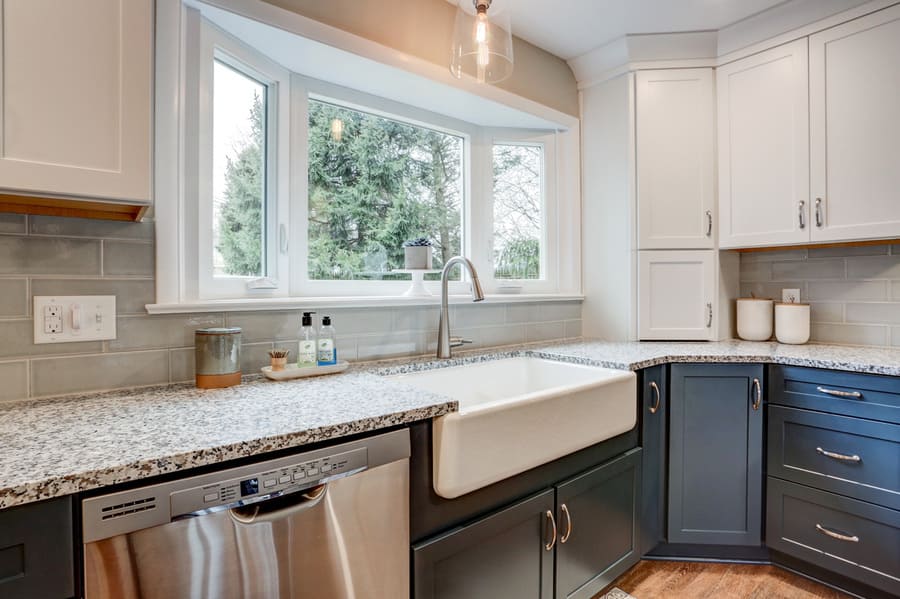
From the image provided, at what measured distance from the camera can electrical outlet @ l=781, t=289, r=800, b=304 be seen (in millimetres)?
2363

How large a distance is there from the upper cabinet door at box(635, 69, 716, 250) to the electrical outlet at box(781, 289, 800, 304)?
1.54ft

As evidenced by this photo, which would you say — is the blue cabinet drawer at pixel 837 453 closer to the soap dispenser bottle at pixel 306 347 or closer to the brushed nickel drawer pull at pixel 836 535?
the brushed nickel drawer pull at pixel 836 535

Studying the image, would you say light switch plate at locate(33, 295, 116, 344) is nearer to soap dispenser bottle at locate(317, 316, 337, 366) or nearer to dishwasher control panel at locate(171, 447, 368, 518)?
soap dispenser bottle at locate(317, 316, 337, 366)

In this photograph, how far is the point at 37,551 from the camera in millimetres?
719

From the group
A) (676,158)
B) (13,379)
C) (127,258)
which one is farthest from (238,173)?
(676,158)

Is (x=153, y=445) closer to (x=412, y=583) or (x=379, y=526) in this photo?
(x=379, y=526)

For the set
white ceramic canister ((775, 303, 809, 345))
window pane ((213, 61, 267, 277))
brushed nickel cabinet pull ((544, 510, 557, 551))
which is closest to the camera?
brushed nickel cabinet pull ((544, 510, 557, 551))

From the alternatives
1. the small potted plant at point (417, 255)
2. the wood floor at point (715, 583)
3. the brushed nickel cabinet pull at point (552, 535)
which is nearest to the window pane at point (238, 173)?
the small potted plant at point (417, 255)

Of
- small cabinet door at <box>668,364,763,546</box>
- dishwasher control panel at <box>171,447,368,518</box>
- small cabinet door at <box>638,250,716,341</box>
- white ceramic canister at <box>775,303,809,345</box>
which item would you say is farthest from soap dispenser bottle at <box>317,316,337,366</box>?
white ceramic canister at <box>775,303,809,345</box>

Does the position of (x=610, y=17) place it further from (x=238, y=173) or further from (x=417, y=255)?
(x=238, y=173)

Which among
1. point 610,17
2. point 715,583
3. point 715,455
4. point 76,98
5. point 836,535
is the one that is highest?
point 610,17

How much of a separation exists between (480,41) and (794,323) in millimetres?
1960

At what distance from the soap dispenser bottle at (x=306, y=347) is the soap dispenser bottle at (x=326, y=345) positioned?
0.02m

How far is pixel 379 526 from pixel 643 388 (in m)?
1.23
